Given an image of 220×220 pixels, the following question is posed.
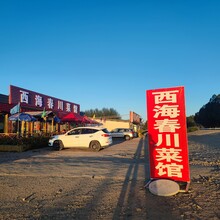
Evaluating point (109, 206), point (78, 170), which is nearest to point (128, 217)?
point (109, 206)

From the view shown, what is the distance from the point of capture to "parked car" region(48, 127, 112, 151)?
17125mm

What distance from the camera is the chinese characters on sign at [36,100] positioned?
2309 cm

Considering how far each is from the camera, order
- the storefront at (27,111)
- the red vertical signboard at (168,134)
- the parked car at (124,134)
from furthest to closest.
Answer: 1. the parked car at (124,134)
2. the storefront at (27,111)
3. the red vertical signboard at (168,134)

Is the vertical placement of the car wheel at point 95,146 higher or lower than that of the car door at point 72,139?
lower

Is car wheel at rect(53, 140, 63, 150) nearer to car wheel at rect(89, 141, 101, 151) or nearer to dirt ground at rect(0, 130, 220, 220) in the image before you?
car wheel at rect(89, 141, 101, 151)

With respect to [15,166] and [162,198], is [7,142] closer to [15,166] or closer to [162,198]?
[15,166]

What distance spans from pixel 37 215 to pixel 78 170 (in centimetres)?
484

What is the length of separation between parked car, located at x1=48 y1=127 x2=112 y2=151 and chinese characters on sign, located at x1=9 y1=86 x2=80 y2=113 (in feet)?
24.6

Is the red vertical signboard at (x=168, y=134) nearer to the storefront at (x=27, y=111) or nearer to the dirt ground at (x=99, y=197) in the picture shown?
the dirt ground at (x=99, y=197)

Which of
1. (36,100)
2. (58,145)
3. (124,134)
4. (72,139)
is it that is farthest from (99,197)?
(124,134)

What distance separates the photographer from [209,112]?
263 ft

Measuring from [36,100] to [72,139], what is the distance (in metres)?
11.2

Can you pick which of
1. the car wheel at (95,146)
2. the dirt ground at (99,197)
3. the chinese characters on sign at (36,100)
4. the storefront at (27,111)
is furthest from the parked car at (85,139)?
the dirt ground at (99,197)

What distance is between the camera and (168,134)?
272 inches
